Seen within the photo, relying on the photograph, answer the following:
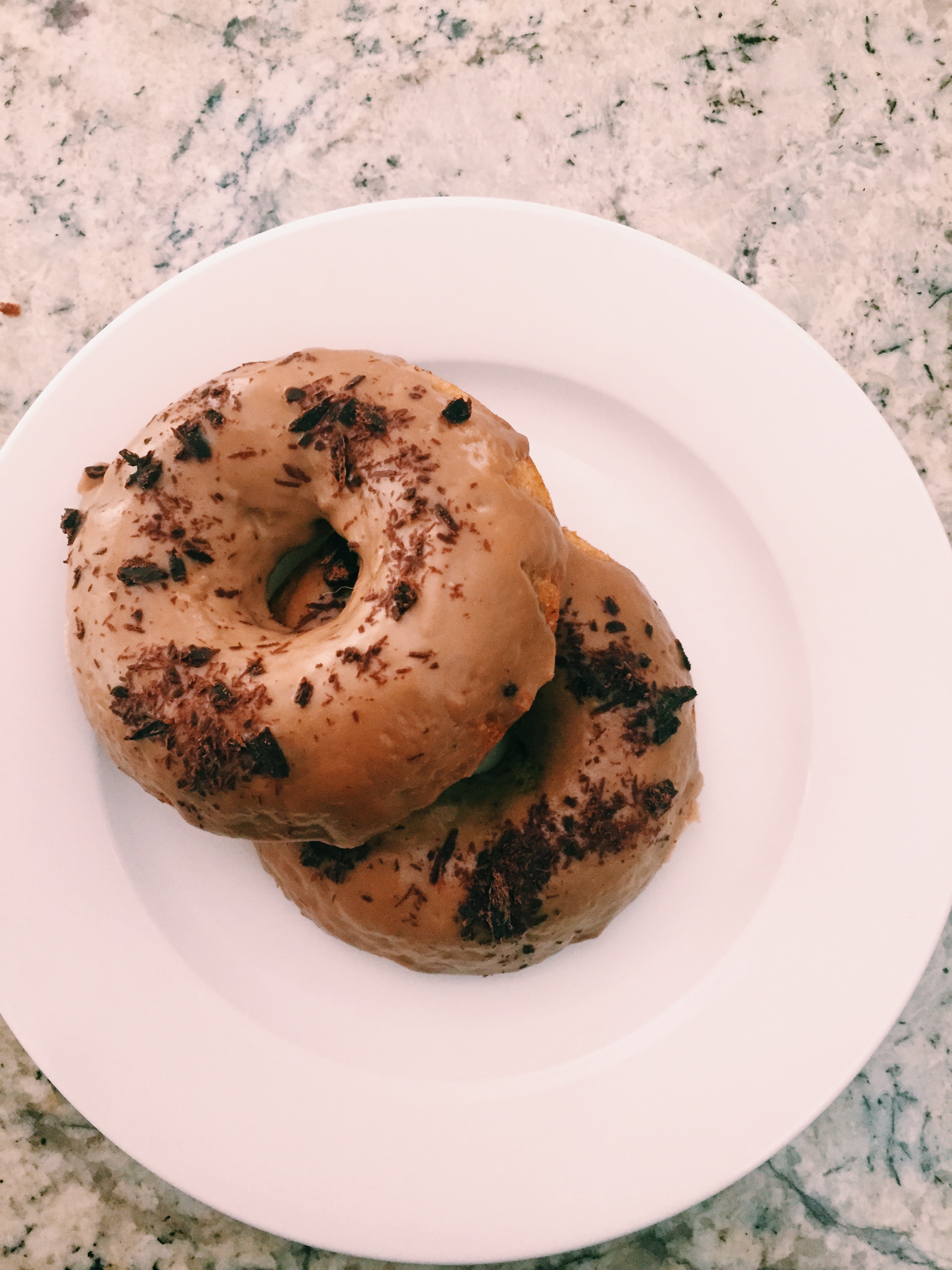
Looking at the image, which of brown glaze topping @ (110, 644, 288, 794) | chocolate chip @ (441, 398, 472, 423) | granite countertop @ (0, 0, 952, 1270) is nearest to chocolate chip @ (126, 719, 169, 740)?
brown glaze topping @ (110, 644, 288, 794)

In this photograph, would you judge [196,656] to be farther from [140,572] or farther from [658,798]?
[658,798]

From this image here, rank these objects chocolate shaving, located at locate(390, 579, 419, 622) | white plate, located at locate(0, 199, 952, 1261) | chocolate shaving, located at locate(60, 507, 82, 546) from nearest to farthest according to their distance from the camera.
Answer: chocolate shaving, located at locate(390, 579, 419, 622) < chocolate shaving, located at locate(60, 507, 82, 546) < white plate, located at locate(0, 199, 952, 1261)

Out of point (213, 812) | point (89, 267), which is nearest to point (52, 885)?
point (213, 812)

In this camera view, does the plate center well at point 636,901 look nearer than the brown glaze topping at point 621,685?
No

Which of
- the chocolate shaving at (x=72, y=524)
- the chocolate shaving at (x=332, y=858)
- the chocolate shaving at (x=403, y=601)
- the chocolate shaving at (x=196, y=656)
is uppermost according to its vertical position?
the chocolate shaving at (x=403, y=601)

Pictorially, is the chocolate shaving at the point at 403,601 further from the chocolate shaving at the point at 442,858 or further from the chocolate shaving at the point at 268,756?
the chocolate shaving at the point at 442,858

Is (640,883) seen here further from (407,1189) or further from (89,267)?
(89,267)

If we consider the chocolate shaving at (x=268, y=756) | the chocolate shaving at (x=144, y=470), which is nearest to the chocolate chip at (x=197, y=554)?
the chocolate shaving at (x=144, y=470)

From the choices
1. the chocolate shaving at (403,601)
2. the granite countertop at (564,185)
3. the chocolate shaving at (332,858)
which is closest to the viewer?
the chocolate shaving at (403,601)

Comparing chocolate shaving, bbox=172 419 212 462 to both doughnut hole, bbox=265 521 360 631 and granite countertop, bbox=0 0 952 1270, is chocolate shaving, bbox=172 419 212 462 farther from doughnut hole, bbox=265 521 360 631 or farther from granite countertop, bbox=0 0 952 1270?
granite countertop, bbox=0 0 952 1270
